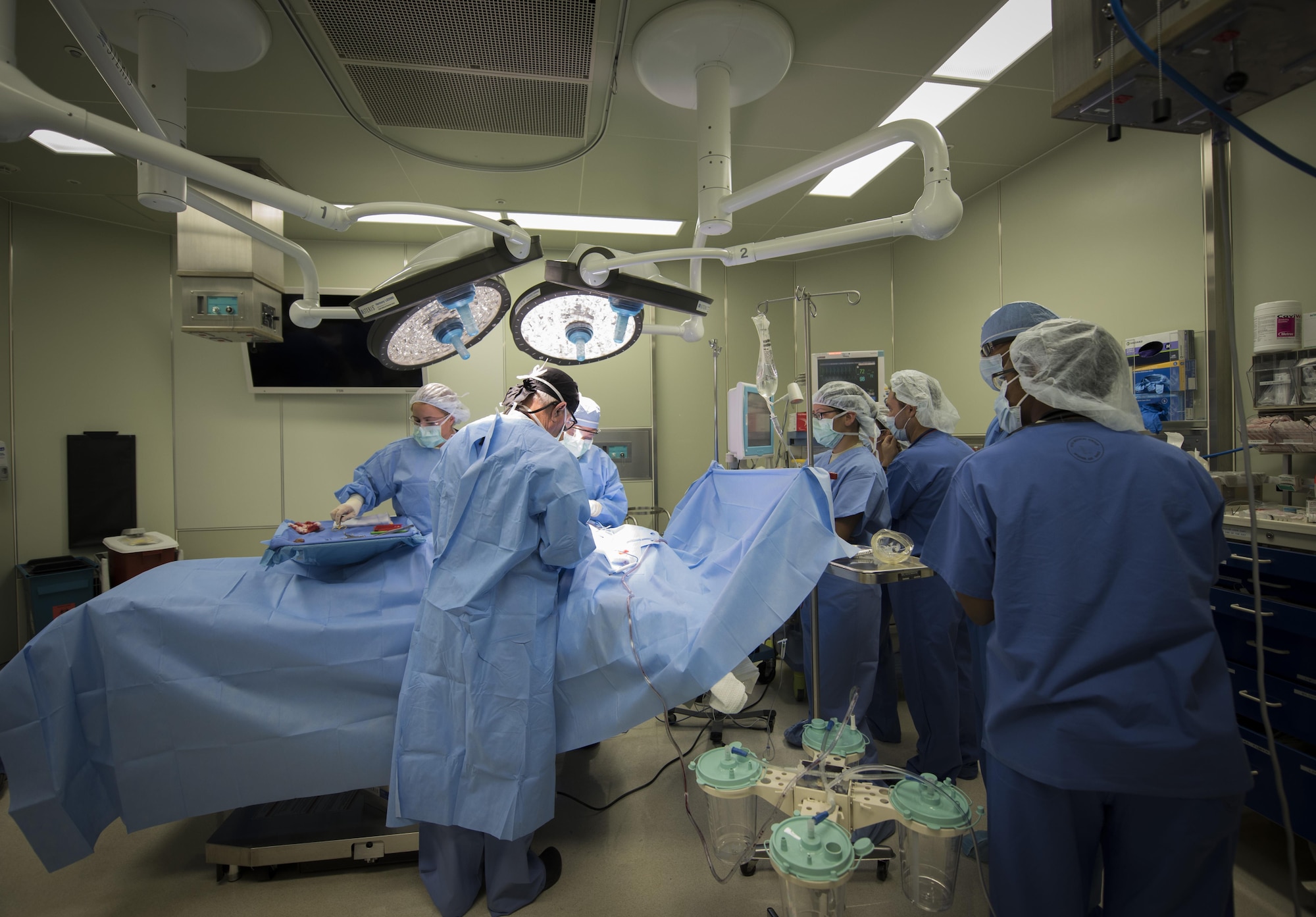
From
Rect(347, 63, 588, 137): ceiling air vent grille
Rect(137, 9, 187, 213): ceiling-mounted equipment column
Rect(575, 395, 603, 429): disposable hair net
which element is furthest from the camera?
Rect(575, 395, 603, 429): disposable hair net

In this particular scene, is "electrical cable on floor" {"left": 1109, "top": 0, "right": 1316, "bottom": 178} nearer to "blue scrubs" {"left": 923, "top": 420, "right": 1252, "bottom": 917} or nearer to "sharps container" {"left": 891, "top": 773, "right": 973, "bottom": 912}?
"blue scrubs" {"left": 923, "top": 420, "right": 1252, "bottom": 917}

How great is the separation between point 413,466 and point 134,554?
197 cm

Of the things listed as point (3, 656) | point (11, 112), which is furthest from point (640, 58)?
point (3, 656)

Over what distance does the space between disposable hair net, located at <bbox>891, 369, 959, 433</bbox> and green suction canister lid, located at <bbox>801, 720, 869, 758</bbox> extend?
1.43m

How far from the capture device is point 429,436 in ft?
10.5

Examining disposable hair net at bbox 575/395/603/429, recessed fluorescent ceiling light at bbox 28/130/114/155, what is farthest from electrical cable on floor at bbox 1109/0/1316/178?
recessed fluorescent ceiling light at bbox 28/130/114/155

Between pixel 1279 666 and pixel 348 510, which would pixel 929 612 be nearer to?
pixel 1279 666

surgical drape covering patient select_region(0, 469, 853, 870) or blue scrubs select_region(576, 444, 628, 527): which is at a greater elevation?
blue scrubs select_region(576, 444, 628, 527)

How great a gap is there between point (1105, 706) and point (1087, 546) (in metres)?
0.29

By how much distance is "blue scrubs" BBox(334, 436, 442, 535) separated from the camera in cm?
312

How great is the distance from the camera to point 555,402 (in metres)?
2.17

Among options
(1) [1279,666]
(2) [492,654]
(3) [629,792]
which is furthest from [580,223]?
(1) [1279,666]

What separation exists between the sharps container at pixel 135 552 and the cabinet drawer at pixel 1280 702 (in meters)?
5.05

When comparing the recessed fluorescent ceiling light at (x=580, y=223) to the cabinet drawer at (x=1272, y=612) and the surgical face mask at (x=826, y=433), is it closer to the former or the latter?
the surgical face mask at (x=826, y=433)
